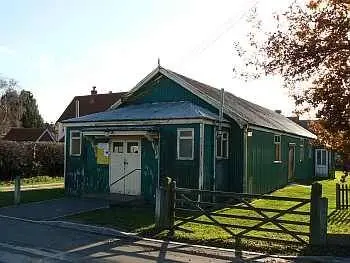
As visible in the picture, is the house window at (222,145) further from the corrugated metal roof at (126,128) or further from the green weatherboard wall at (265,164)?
the corrugated metal roof at (126,128)

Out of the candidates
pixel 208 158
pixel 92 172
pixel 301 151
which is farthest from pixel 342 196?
pixel 301 151

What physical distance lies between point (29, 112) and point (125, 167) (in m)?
59.3

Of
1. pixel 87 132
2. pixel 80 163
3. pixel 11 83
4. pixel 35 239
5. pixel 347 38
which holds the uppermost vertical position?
pixel 11 83

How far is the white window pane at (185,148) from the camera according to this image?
18.7m

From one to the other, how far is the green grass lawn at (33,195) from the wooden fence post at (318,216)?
11.6 metres

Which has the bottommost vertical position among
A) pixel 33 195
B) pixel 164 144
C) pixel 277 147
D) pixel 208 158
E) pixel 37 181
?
pixel 33 195

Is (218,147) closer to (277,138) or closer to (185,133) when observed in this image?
(185,133)

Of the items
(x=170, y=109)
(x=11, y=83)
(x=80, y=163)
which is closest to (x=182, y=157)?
(x=170, y=109)

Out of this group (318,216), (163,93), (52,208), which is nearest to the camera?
(318,216)

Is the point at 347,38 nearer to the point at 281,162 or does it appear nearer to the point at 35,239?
the point at 35,239

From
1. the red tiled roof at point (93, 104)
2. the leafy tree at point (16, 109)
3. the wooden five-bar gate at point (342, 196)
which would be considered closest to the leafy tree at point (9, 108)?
the leafy tree at point (16, 109)

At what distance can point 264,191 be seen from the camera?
80.5 ft

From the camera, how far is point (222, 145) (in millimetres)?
20672

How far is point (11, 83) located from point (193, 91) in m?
50.8
